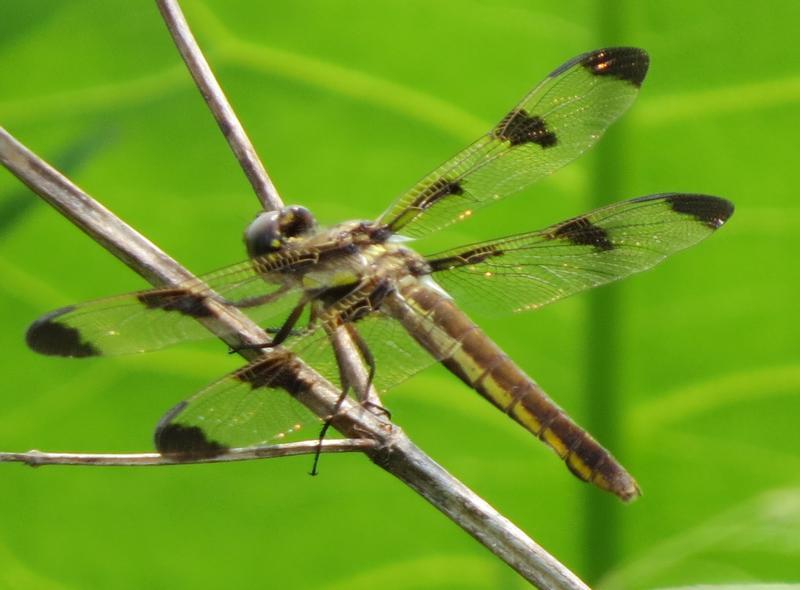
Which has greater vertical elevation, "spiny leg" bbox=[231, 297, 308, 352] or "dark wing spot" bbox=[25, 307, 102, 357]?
"spiny leg" bbox=[231, 297, 308, 352]

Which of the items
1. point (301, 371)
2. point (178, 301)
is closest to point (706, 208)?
point (301, 371)

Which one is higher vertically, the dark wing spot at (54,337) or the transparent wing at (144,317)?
the transparent wing at (144,317)

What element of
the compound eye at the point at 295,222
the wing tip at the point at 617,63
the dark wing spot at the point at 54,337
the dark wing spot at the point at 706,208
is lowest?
the dark wing spot at the point at 54,337

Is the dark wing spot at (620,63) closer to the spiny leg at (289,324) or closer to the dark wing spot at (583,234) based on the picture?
the dark wing spot at (583,234)

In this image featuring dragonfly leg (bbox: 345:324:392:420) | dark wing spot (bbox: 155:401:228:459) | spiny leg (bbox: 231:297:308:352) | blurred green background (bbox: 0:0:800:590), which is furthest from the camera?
blurred green background (bbox: 0:0:800:590)

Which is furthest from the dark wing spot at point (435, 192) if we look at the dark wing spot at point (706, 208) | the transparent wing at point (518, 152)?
the dark wing spot at point (706, 208)

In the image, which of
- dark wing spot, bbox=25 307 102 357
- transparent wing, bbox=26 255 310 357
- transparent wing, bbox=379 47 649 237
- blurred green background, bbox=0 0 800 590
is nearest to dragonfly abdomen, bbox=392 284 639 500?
transparent wing, bbox=379 47 649 237

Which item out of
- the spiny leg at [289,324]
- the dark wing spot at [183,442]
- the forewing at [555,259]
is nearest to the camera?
the dark wing spot at [183,442]

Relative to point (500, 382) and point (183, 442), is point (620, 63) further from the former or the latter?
point (183, 442)

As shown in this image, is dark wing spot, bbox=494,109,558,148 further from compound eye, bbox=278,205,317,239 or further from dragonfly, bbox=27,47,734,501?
compound eye, bbox=278,205,317,239
